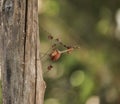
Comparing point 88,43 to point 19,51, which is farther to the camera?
point 88,43

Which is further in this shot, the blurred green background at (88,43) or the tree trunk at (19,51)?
the blurred green background at (88,43)

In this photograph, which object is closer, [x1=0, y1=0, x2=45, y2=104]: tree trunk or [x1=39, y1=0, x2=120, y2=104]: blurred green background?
[x1=0, y1=0, x2=45, y2=104]: tree trunk

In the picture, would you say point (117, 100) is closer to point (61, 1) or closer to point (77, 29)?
point (77, 29)
